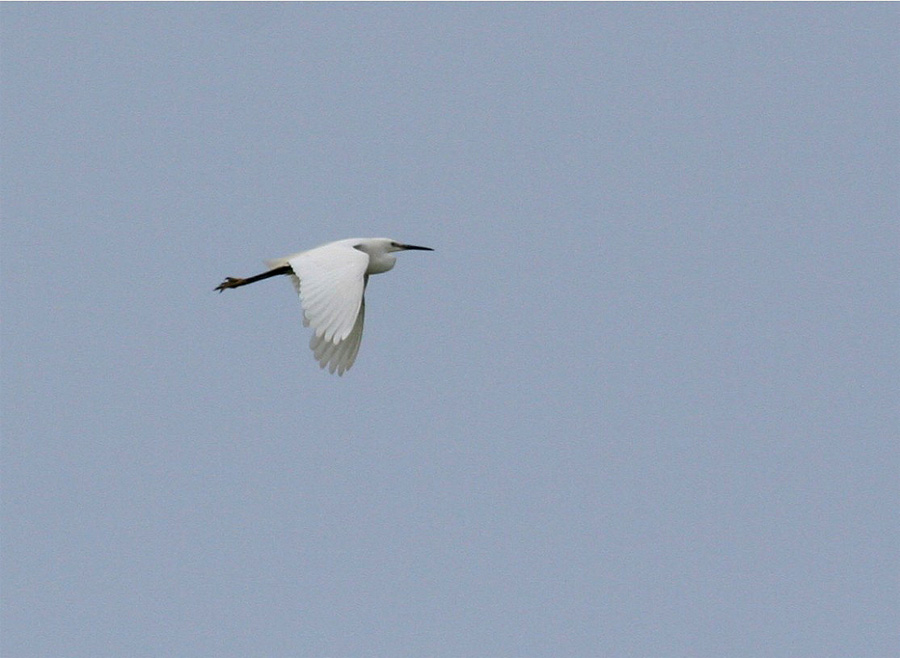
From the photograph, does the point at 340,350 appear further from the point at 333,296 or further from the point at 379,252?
the point at 333,296

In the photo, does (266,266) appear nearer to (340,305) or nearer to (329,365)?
(329,365)

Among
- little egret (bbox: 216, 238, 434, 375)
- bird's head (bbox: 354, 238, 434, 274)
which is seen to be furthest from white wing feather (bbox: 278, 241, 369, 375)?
bird's head (bbox: 354, 238, 434, 274)

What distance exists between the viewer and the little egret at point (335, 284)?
12.4 metres

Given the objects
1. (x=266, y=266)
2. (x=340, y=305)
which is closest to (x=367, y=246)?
(x=266, y=266)

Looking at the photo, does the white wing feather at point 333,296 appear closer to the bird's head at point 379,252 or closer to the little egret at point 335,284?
the little egret at point 335,284

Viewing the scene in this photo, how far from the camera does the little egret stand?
488 inches

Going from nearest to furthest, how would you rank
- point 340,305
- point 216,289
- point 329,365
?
1. point 340,305
2. point 329,365
3. point 216,289

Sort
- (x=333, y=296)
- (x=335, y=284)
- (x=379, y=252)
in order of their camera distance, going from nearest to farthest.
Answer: (x=333, y=296) → (x=335, y=284) → (x=379, y=252)

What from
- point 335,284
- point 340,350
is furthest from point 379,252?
point 335,284

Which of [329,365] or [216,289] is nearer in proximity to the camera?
[329,365]

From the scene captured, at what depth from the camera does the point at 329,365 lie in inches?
568

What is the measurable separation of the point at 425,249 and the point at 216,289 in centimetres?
236

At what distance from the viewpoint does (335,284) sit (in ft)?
41.8

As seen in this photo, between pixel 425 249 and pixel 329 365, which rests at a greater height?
pixel 425 249
